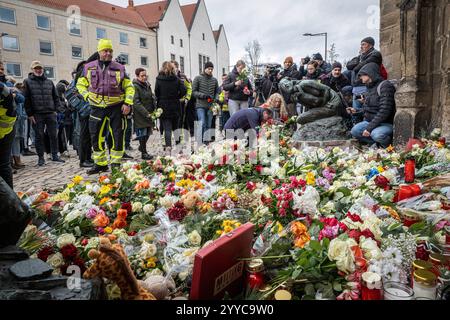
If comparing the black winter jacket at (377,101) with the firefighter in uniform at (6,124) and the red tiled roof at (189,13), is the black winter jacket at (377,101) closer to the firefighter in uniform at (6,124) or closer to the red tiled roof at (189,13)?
the firefighter in uniform at (6,124)

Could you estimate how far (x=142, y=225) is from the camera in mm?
Answer: 2795

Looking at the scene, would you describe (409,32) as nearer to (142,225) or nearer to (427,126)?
(427,126)

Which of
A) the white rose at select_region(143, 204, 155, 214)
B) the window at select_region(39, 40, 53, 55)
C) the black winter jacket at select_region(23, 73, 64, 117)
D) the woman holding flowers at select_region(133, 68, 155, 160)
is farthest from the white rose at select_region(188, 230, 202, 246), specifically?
the window at select_region(39, 40, 53, 55)

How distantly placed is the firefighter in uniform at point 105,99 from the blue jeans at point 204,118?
2.60m

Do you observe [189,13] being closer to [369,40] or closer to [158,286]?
[369,40]

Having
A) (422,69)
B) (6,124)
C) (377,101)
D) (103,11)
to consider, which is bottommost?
(6,124)

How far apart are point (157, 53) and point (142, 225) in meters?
35.4

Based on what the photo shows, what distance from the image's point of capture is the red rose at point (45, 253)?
187cm

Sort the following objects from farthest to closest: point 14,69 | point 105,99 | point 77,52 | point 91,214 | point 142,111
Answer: point 77,52, point 14,69, point 142,111, point 105,99, point 91,214

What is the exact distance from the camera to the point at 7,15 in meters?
25.8

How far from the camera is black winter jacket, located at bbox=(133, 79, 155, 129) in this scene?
7.27 metres

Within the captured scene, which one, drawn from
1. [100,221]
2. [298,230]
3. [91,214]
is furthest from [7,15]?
[298,230]

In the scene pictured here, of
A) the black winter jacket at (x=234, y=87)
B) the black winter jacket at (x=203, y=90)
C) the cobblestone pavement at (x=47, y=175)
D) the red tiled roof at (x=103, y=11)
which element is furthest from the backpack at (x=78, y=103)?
the red tiled roof at (x=103, y=11)

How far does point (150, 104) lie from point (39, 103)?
2126 millimetres
